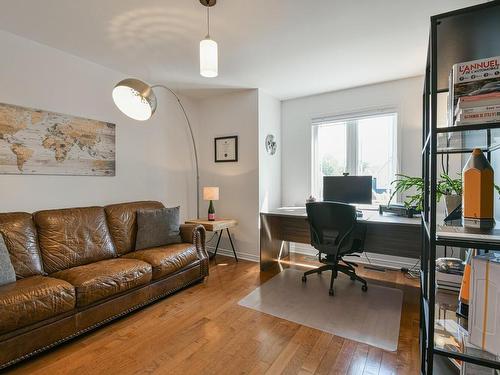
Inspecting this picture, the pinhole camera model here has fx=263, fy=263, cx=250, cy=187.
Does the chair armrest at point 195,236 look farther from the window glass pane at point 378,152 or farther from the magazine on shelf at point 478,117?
the magazine on shelf at point 478,117

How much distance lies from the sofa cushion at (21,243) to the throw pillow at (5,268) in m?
0.10

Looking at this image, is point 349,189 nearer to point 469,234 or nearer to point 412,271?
point 412,271

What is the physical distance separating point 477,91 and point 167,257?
8.25 ft

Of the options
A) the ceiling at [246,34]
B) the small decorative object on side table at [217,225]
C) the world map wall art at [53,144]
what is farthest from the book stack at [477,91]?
the world map wall art at [53,144]

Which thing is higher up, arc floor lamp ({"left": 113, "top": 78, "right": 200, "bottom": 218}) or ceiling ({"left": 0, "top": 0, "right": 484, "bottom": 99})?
ceiling ({"left": 0, "top": 0, "right": 484, "bottom": 99})

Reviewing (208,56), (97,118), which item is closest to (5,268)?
(97,118)

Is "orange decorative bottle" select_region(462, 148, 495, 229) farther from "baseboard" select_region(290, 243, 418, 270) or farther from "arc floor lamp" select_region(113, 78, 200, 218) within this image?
"baseboard" select_region(290, 243, 418, 270)

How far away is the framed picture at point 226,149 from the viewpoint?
3921 millimetres

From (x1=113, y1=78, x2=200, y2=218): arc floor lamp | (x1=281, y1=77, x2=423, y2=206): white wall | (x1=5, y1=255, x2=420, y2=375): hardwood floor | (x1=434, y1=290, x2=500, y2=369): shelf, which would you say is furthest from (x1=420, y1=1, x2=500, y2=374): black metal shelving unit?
(x1=281, y1=77, x2=423, y2=206): white wall

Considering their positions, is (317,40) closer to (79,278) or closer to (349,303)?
(349,303)

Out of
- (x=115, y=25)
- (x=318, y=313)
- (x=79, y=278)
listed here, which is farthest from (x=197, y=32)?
(x=318, y=313)

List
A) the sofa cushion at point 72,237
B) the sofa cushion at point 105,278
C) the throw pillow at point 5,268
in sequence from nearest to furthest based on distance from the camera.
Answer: the throw pillow at point 5,268, the sofa cushion at point 105,278, the sofa cushion at point 72,237

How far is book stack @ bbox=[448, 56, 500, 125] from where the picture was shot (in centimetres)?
97

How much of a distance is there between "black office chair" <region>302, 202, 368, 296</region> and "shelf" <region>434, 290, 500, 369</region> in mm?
1260
